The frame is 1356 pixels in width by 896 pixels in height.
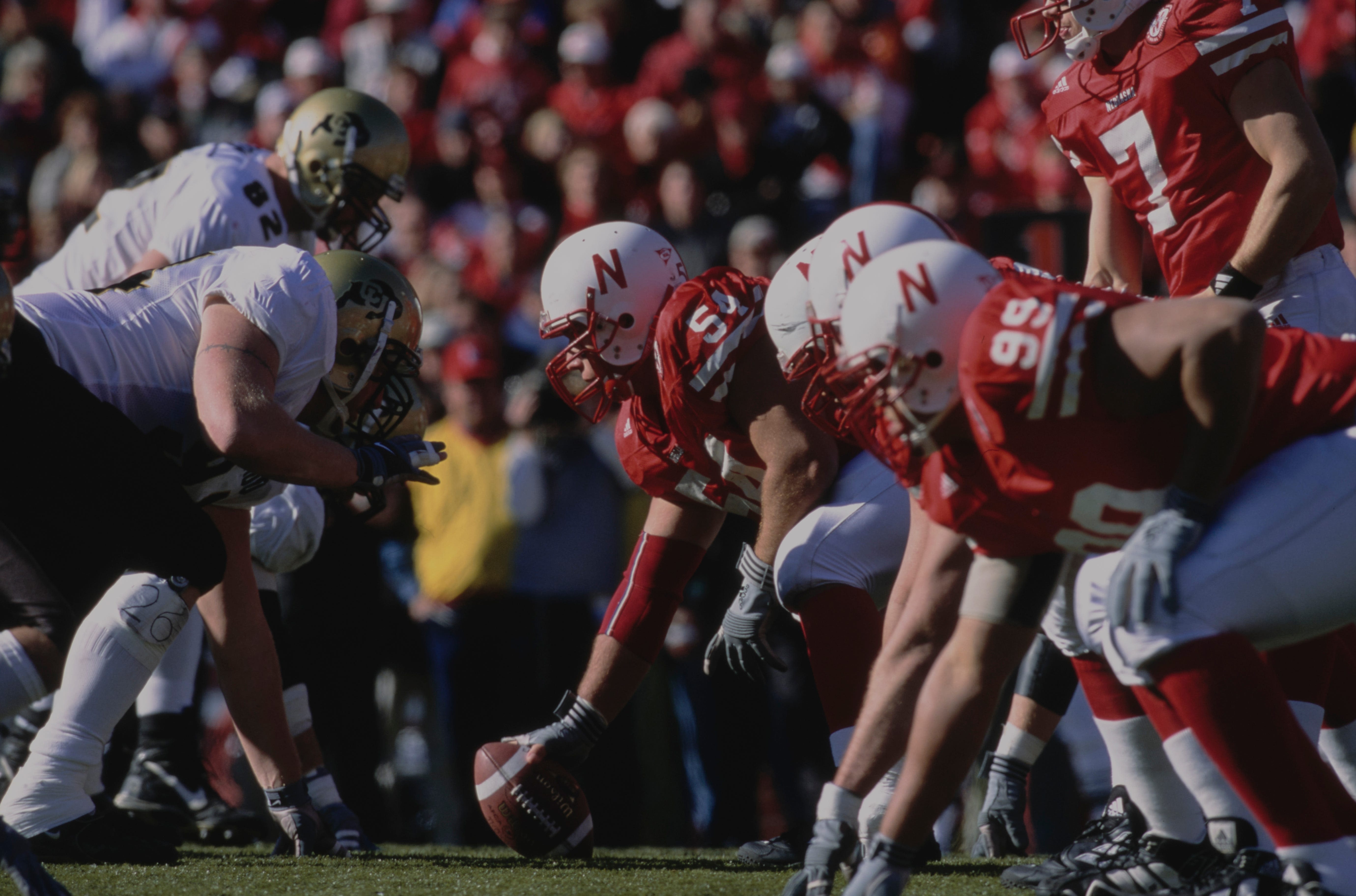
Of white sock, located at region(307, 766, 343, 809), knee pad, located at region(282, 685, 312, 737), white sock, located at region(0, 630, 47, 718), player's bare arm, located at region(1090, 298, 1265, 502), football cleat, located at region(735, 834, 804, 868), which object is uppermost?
player's bare arm, located at region(1090, 298, 1265, 502)

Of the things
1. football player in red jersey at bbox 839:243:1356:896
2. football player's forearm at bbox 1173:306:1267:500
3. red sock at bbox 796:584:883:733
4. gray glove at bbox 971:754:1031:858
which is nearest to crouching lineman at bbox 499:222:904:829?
red sock at bbox 796:584:883:733

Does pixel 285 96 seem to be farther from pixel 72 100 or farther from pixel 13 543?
pixel 13 543

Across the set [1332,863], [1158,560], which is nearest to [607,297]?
[1158,560]

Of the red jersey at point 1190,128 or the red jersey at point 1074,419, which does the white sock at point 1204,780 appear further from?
the red jersey at point 1190,128

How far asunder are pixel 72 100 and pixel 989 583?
25.9 ft

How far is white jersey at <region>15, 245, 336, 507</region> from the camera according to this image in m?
3.72

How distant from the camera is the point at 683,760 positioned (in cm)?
639

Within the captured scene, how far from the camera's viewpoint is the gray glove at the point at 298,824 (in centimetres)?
422

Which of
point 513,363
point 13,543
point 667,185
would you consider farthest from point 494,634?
point 13,543

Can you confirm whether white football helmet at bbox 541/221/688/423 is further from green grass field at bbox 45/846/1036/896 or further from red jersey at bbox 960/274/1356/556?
red jersey at bbox 960/274/1356/556

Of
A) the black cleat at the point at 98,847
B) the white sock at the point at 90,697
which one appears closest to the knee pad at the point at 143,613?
the white sock at the point at 90,697

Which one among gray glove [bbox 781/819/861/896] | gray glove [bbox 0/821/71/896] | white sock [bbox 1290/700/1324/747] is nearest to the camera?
gray glove [bbox 0/821/71/896]

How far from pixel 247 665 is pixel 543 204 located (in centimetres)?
497

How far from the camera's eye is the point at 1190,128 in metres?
3.75
